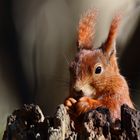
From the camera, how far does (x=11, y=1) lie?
164 inches

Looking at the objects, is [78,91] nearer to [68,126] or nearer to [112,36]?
[112,36]

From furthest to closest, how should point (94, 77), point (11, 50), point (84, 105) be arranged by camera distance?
1. point (11, 50)
2. point (94, 77)
3. point (84, 105)

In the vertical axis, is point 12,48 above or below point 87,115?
above

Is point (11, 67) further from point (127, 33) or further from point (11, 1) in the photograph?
point (127, 33)

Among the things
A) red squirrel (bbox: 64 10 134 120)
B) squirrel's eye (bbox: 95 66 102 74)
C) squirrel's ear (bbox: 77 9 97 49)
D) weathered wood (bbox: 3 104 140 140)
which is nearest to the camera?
weathered wood (bbox: 3 104 140 140)

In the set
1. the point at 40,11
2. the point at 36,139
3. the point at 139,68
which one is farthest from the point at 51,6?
the point at 36,139

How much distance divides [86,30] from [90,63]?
0.24 m

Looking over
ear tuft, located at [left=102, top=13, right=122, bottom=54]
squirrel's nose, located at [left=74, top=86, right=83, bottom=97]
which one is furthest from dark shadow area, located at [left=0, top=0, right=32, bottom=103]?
squirrel's nose, located at [left=74, top=86, right=83, bottom=97]

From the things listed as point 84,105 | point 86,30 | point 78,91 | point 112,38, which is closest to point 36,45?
point 86,30

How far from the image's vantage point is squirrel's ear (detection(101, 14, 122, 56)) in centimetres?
333

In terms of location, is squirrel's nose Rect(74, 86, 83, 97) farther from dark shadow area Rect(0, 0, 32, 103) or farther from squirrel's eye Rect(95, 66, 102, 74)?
dark shadow area Rect(0, 0, 32, 103)

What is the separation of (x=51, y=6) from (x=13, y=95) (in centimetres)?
61

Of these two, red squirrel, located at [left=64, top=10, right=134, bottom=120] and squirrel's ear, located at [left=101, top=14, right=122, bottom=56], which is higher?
squirrel's ear, located at [left=101, top=14, right=122, bottom=56]

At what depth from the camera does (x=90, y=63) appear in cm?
326
